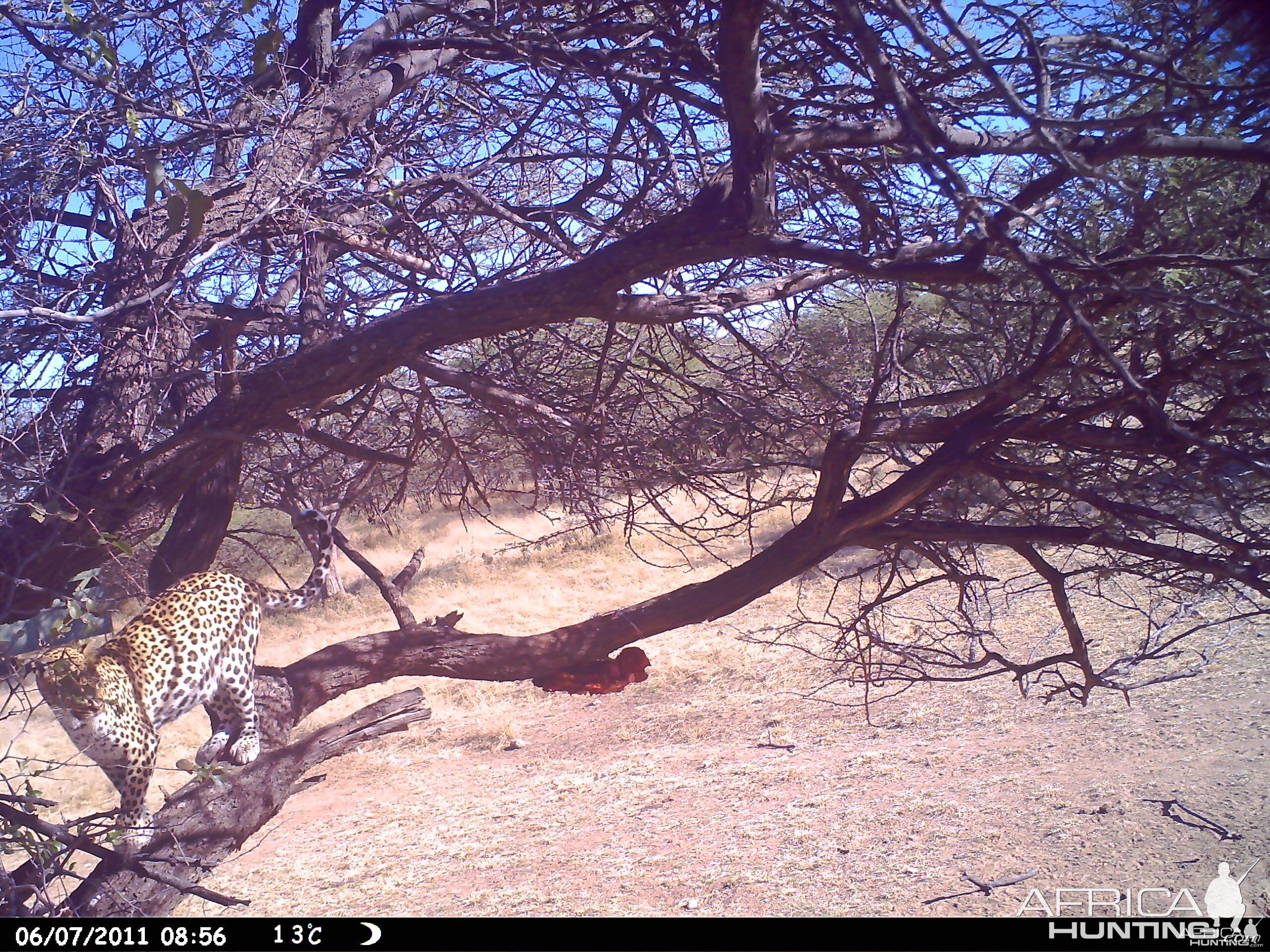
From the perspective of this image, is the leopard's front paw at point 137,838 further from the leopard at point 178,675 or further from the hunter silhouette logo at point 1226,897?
the hunter silhouette logo at point 1226,897

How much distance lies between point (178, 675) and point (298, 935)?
1840mm

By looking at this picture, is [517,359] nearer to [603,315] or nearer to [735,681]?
[603,315]

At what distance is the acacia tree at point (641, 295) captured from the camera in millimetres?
3127

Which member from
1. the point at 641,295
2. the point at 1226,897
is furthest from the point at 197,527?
the point at 1226,897

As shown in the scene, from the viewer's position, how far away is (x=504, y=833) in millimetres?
7941

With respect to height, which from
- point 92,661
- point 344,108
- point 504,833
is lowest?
point 504,833

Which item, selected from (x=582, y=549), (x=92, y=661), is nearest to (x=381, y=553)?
(x=582, y=549)

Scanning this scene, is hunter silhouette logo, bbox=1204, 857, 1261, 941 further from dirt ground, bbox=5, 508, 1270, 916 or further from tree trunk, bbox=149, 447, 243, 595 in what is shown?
tree trunk, bbox=149, 447, 243, 595

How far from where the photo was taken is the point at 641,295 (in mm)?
3775

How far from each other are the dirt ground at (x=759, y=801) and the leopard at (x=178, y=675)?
30.9 inches

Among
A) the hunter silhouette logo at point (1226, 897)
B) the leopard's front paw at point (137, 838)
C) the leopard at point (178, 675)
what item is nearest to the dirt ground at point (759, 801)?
the hunter silhouette logo at point (1226, 897)

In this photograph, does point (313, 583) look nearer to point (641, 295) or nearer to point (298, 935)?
point (298, 935)

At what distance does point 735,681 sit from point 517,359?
8.15 meters

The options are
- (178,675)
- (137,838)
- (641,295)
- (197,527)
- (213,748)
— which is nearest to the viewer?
(641,295)
